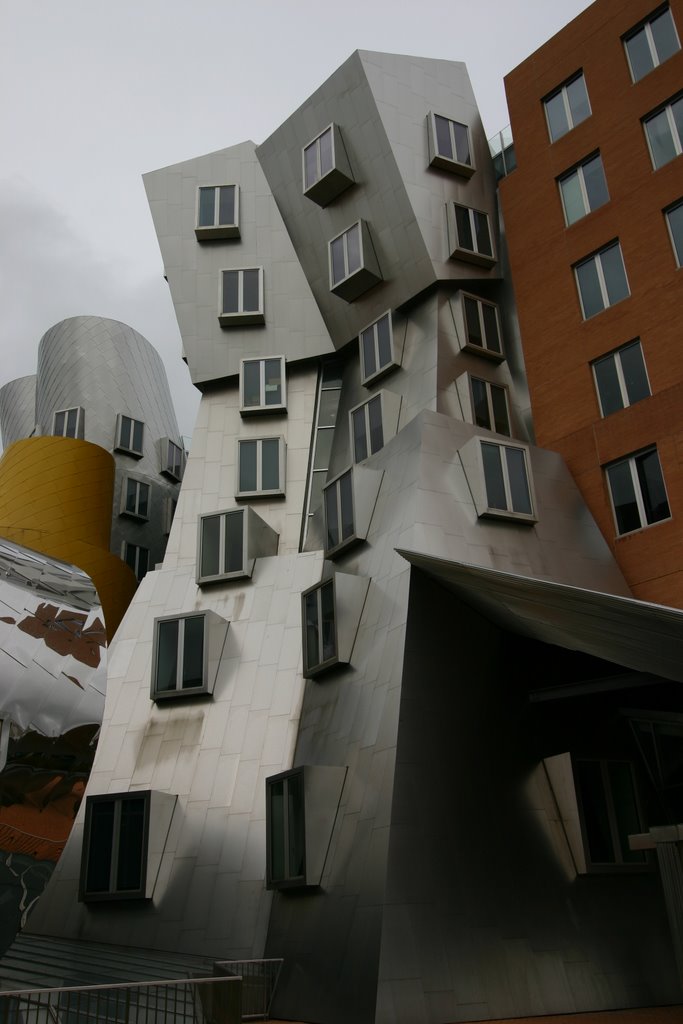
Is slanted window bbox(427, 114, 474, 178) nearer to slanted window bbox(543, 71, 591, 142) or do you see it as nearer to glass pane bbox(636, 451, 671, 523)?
slanted window bbox(543, 71, 591, 142)

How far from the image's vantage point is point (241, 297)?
94.4ft

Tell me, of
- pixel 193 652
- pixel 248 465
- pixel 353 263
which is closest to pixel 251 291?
pixel 353 263

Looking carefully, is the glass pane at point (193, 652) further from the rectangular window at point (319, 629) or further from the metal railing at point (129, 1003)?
the metal railing at point (129, 1003)

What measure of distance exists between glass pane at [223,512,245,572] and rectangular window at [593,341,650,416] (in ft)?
31.5

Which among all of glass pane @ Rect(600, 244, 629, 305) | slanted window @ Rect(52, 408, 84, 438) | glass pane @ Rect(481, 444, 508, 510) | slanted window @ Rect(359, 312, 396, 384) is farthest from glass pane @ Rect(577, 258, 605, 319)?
slanted window @ Rect(52, 408, 84, 438)

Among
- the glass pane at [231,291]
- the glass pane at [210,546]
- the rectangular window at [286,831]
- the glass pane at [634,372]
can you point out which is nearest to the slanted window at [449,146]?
the glass pane at [231,291]

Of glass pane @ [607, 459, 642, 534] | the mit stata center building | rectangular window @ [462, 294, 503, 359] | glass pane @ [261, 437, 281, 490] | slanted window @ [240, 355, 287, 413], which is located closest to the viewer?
the mit stata center building

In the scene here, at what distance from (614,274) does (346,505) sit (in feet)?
27.3

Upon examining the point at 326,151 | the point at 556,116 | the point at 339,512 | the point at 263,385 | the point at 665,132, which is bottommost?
the point at 339,512

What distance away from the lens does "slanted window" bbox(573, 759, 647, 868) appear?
57.5ft

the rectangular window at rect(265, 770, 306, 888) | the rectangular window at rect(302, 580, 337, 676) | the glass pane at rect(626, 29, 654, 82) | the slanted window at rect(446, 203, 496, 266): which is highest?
the glass pane at rect(626, 29, 654, 82)

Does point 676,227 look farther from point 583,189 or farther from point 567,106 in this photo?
point 567,106

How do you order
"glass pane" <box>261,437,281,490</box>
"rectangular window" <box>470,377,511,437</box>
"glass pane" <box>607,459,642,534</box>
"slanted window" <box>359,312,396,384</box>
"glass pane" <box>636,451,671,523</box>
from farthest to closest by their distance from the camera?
"glass pane" <box>261,437,281,490</box> → "slanted window" <box>359,312,396,384</box> → "rectangular window" <box>470,377,511,437</box> → "glass pane" <box>607,459,642,534</box> → "glass pane" <box>636,451,671,523</box>

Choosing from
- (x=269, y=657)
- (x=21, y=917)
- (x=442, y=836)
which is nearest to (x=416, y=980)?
(x=442, y=836)
